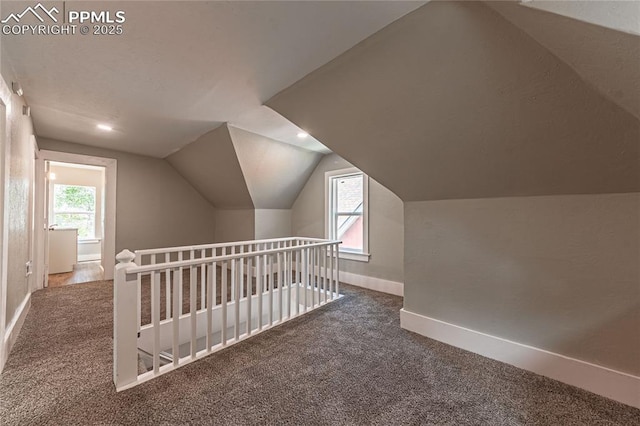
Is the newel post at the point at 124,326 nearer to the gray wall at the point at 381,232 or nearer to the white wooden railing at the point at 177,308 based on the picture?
the white wooden railing at the point at 177,308

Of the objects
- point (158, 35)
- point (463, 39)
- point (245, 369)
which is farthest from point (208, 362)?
point (463, 39)

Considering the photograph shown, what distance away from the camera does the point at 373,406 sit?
1.42m

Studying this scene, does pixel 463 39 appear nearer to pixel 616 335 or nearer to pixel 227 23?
pixel 227 23

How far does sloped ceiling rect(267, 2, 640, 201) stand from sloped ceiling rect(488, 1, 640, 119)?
4 cm

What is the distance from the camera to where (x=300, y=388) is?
5.09 ft

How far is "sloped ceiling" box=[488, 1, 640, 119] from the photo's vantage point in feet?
3.05

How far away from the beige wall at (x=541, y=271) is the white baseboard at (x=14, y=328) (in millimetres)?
3242

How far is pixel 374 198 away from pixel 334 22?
2604mm

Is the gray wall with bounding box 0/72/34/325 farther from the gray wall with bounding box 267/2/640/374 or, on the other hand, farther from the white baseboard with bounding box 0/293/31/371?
the gray wall with bounding box 267/2/640/374

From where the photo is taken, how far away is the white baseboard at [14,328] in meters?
1.80

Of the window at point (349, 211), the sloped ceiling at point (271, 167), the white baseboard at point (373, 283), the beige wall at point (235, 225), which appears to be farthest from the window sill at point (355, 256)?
the beige wall at point (235, 225)

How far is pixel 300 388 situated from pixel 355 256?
253cm

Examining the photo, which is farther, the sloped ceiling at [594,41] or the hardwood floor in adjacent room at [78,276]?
the hardwood floor in adjacent room at [78,276]

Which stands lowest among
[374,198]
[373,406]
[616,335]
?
[373,406]
